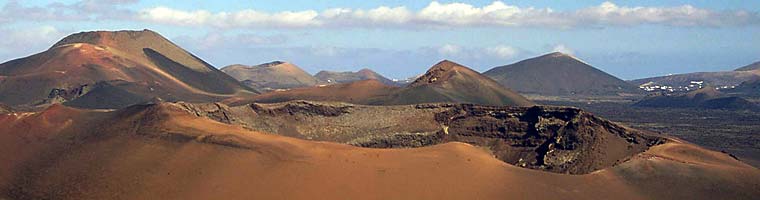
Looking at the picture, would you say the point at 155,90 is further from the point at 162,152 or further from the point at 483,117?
the point at 162,152

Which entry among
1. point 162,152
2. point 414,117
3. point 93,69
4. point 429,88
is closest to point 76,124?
point 162,152

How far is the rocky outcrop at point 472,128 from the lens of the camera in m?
57.3

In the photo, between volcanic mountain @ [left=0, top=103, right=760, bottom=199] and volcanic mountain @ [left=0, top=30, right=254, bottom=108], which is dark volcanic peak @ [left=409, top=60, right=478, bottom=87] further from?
volcanic mountain @ [left=0, top=103, right=760, bottom=199]

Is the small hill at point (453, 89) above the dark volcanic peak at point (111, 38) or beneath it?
beneath

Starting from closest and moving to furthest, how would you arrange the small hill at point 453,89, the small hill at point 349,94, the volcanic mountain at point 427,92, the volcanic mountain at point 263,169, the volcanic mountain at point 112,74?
the volcanic mountain at point 263,169 → the small hill at point 349,94 → the volcanic mountain at point 427,92 → the small hill at point 453,89 → the volcanic mountain at point 112,74

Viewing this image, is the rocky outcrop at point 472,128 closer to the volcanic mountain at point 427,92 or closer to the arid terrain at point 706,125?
the volcanic mountain at point 427,92

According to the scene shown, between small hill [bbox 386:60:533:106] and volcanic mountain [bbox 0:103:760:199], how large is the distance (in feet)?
168

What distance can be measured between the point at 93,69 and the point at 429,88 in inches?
2308

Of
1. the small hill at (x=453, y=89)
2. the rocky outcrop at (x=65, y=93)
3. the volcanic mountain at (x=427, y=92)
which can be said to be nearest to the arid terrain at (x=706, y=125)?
the small hill at (x=453, y=89)

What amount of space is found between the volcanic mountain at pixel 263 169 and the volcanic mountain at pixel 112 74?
63.6 meters

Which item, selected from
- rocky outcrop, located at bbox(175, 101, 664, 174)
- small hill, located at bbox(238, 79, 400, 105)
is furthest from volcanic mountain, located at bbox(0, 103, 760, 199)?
small hill, located at bbox(238, 79, 400, 105)

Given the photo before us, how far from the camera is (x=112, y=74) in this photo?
5586 inches

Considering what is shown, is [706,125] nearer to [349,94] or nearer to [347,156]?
[349,94]

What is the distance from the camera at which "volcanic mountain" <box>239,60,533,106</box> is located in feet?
337
